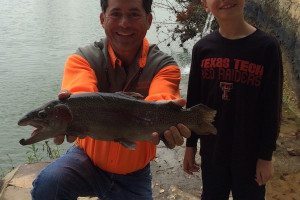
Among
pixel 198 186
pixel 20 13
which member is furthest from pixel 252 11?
pixel 20 13

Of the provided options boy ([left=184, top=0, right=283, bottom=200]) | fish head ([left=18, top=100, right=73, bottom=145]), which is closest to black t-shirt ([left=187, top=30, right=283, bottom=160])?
boy ([left=184, top=0, right=283, bottom=200])

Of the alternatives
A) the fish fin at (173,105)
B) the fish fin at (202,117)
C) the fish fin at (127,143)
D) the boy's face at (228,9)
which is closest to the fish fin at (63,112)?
the fish fin at (127,143)

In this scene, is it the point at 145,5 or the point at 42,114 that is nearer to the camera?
the point at 42,114

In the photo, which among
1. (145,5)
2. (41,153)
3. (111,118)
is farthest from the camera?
(41,153)

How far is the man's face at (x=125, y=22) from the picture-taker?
299 centimetres

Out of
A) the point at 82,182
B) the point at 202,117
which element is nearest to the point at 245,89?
the point at 202,117

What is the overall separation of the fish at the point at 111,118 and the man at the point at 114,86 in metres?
0.27

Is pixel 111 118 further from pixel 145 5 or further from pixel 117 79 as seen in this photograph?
pixel 145 5

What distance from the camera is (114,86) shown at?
10.3 feet

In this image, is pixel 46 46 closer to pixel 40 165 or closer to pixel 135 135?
pixel 40 165

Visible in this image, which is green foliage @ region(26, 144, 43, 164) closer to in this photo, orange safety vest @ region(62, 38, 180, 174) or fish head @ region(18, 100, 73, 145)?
orange safety vest @ region(62, 38, 180, 174)

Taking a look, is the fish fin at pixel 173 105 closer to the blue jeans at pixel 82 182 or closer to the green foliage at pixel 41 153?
the blue jeans at pixel 82 182

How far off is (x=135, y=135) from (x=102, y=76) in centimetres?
61

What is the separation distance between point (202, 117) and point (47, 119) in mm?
990
